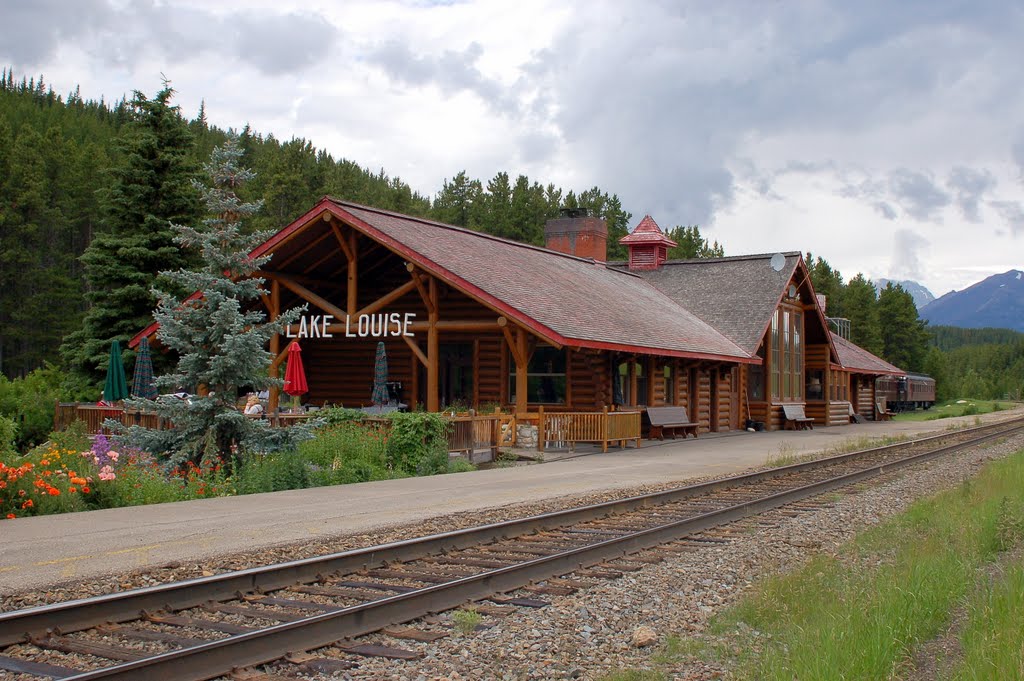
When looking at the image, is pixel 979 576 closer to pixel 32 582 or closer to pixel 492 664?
pixel 492 664

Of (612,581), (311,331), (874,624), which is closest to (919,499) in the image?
(612,581)

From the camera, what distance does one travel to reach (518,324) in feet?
69.6

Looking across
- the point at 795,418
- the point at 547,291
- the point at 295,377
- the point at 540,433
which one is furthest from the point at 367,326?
the point at 795,418

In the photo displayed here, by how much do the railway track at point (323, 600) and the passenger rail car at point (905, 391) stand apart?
146 ft

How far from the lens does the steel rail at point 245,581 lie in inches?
250

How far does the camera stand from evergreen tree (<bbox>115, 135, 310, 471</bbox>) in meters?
15.3

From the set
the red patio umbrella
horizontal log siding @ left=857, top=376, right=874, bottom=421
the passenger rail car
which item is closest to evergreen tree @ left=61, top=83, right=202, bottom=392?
the red patio umbrella

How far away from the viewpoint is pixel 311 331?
2553cm

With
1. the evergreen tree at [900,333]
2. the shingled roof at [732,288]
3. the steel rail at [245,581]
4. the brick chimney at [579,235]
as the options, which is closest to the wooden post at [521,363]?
the steel rail at [245,581]

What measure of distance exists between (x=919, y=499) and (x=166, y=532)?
10295 mm

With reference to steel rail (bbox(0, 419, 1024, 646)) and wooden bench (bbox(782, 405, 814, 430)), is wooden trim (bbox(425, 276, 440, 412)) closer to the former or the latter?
steel rail (bbox(0, 419, 1024, 646))

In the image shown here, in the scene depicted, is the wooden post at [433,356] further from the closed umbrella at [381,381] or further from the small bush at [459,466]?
the small bush at [459,466]

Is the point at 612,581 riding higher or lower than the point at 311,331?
lower

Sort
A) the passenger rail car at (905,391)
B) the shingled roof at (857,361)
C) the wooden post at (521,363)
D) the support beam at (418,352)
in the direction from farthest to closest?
the passenger rail car at (905,391)
the shingled roof at (857,361)
the support beam at (418,352)
the wooden post at (521,363)
